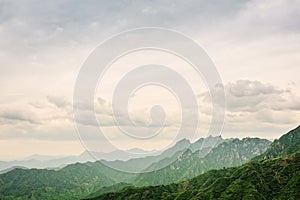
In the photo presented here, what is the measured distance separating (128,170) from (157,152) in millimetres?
4330

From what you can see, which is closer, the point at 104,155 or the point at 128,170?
the point at 104,155

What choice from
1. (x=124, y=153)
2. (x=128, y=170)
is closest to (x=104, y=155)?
(x=124, y=153)

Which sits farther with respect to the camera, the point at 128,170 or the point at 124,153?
the point at 128,170

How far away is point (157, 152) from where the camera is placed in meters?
34.0

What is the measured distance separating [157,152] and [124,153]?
3615 millimetres

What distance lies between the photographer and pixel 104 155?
32344mm

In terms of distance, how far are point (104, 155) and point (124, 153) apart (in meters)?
2.02

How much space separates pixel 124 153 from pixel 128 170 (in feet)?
12.8

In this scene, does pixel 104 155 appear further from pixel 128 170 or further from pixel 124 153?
pixel 128 170

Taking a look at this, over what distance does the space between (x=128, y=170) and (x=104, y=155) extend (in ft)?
15.3

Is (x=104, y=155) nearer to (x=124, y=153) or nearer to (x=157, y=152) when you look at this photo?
(x=124, y=153)

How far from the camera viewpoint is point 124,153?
107ft

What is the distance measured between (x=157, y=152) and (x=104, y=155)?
18.4ft
